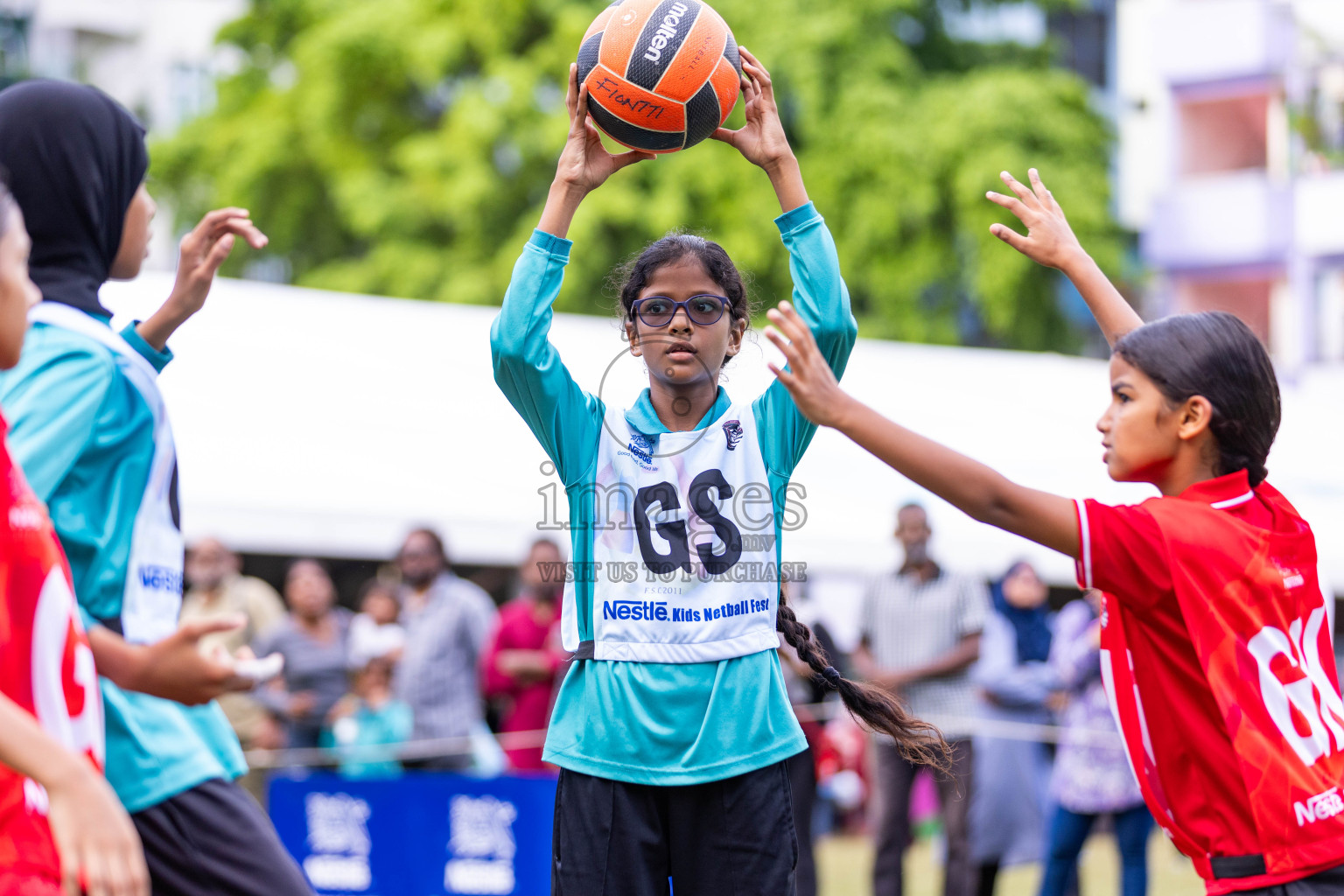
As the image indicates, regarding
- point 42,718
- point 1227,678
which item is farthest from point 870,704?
point 42,718

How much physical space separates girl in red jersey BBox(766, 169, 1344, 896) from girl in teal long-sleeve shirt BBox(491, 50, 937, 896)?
76 cm

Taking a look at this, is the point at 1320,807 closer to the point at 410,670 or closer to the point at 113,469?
the point at 113,469

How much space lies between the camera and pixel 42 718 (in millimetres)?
2025

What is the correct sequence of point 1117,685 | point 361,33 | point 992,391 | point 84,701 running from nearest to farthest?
1. point 84,701
2. point 1117,685
3. point 992,391
4. point 361,33

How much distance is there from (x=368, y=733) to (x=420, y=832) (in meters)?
1.97

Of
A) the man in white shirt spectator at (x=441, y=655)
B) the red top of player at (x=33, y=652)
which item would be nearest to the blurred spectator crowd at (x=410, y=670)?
the man in white shirt spectator at (x=441, y=655)

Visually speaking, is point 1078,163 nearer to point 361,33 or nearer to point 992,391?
point 992,391

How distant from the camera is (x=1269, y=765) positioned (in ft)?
8.81

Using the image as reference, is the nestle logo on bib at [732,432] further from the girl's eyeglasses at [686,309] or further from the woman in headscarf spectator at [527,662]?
the woman in headscarf spectator at [527,662]

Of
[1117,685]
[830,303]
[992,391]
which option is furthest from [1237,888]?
[992,391]

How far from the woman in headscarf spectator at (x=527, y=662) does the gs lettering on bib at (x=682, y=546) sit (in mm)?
5290

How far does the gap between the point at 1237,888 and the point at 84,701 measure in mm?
2141

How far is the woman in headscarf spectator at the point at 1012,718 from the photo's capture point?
773 cm

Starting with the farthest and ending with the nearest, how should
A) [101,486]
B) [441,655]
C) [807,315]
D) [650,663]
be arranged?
[441,655]
[807,315]
[650,663]
[101,486]
